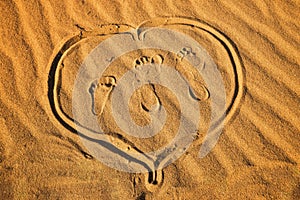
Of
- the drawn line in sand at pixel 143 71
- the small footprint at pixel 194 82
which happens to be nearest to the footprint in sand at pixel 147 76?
the drawn line in sand at pixel 143 71

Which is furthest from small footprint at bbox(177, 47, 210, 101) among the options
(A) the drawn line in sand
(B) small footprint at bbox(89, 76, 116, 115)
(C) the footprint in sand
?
(B) small footprint at bbox(89, 76, 116, 115)

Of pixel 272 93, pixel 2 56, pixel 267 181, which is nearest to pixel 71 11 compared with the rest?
pixel 2 56

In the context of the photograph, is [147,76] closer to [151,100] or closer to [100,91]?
[151,100]

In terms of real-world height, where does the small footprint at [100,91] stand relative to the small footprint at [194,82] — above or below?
below

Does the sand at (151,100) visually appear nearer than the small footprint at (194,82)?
Yes

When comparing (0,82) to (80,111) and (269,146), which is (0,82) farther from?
(269,146)

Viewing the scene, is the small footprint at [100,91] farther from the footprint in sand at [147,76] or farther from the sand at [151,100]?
the footprint in sand at [147,76]

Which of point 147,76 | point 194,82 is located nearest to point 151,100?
point 147,76
